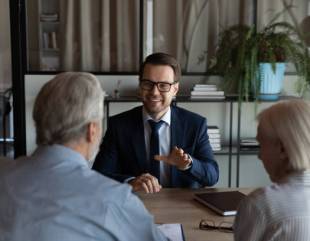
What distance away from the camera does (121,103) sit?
4.32 meters

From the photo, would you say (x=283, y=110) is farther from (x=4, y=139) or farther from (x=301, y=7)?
(x=4, y=139)

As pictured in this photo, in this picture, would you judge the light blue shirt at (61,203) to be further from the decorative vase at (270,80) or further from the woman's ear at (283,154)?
the decorative vase at (270,80)

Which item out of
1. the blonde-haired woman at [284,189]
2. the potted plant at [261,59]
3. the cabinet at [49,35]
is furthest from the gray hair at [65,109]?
the cabinet at [49,35]

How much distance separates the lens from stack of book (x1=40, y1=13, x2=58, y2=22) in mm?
4383

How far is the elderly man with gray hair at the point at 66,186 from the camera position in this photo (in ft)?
4.17

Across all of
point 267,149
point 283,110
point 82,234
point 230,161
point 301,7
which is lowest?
point 230,161

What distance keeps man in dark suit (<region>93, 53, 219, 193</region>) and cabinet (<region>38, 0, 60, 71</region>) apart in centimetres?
201

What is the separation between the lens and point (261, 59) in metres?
4.00

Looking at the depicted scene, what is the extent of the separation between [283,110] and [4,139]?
405cm

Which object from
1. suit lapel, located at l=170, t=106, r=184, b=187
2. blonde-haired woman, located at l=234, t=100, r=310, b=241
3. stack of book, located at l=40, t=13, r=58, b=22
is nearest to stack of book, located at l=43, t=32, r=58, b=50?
stack of book, located at l=40, t=13, r=58, b=22

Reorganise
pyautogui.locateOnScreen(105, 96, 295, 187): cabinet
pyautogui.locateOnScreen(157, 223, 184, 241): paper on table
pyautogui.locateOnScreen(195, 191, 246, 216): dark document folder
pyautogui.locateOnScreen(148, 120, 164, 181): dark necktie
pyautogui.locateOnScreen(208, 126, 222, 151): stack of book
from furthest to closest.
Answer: pyautogui.locateOnScreen(105, 96, 295, 187): cabinet → pyautogui.locateOnScreen(208, 126, 222, 151): stack of book → pyautogui.locateOnScreen(148, 120, 164, 181): dark necktie → pyautogui.locateOnScreen(195, 191, 246, 216): dark document folder → pyautogui.locateOnScreen(157, 223, 184, 241): paper on table

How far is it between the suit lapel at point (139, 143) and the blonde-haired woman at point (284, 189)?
3.60 feet

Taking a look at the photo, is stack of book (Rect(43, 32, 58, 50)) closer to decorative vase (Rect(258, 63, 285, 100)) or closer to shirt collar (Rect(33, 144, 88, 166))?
decorative vase (Rect(258, 63, 285, 100))

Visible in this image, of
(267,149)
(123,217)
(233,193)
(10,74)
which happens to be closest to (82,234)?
(123,217)
